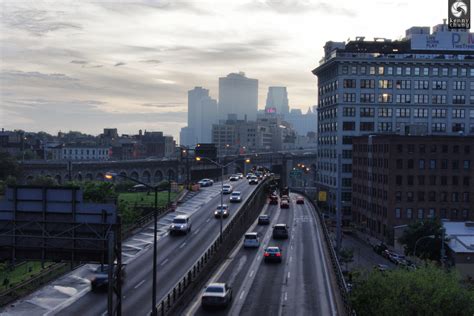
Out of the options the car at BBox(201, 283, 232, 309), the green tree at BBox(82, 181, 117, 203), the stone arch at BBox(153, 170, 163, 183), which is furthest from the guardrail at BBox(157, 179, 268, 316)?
the stone arch at BBox(153, 170, 163, 183)

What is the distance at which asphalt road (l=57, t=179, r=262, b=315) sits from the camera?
1355 inches

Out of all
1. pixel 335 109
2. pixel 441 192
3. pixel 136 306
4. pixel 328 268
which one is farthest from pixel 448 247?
pixel 335 109

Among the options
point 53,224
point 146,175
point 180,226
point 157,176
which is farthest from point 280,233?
point 157,176

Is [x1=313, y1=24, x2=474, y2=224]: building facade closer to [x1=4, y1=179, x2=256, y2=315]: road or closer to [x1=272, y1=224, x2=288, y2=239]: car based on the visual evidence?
[x1=4, y1=179, x2=256, y2=315]: road

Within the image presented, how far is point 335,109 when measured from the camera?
136500 mm

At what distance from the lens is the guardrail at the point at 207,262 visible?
33500mm

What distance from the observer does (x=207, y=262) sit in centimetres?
4428

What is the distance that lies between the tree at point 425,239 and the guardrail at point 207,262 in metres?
22.5

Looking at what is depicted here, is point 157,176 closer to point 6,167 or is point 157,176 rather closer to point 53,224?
point 6,167

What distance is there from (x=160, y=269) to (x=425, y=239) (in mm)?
45611

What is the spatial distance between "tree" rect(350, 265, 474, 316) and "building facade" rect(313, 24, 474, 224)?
95551mm

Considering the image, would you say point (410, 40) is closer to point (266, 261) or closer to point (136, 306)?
point (266, 261)

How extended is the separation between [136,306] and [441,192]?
246 ft

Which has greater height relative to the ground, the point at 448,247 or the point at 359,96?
the point at 359,96
